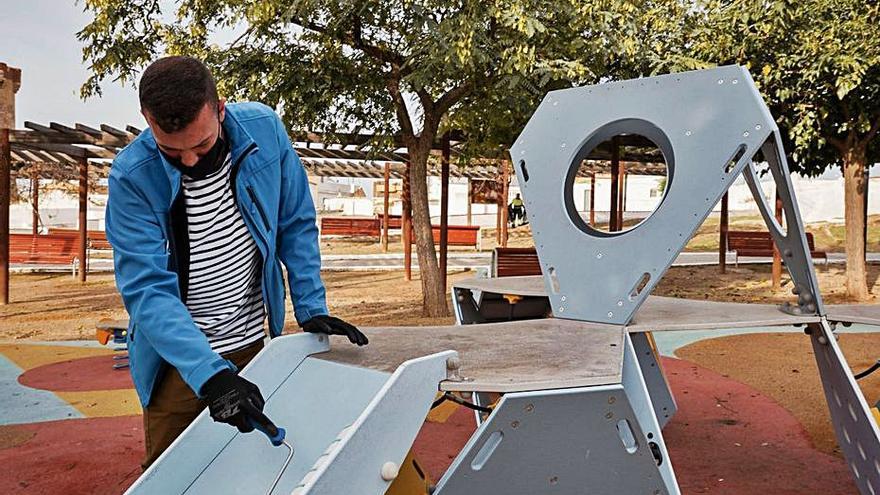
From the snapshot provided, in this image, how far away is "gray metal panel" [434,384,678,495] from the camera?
179 cm

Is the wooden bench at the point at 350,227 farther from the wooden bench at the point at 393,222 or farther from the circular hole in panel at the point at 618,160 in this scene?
the circular hole in panel at the point at 618,160

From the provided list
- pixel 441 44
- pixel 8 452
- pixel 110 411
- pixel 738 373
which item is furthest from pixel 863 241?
pixel 8 452

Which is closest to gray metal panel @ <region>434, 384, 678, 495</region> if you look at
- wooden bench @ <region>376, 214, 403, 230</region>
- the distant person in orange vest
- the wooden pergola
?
the wooden pergola

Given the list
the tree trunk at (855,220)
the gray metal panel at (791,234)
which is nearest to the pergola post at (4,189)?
the gray metal panel at (791,234)

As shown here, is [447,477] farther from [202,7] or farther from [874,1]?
[874,1]

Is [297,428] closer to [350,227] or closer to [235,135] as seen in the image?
[235,135]

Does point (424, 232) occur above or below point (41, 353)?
above

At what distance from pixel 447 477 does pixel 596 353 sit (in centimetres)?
61

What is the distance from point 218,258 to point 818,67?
25.2ft

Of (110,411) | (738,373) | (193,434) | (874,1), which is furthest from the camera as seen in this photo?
(874,1)

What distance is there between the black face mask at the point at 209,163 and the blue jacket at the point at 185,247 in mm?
24

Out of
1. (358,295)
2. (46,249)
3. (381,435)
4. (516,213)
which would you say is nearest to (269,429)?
(381,435)

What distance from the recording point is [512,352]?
2172 millimetres

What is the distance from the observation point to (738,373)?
5465mm
